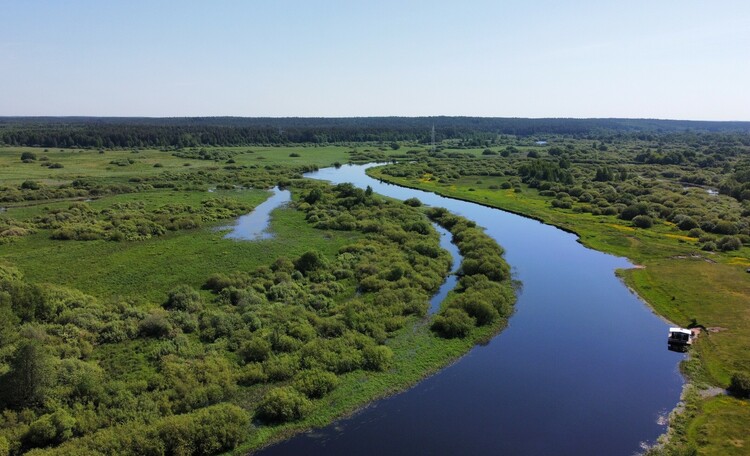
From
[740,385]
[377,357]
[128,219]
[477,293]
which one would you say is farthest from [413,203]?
[740,385]

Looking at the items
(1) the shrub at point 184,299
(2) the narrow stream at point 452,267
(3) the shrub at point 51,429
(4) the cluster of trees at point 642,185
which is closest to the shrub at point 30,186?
(1) the shrub at point 184,299

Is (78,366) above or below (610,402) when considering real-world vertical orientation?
above

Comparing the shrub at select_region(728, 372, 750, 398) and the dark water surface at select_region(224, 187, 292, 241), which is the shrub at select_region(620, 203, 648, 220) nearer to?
the shrub at select_region(728, 372, 750, 398)

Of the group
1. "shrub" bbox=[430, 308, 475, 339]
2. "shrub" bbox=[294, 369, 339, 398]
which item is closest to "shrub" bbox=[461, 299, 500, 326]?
"shrub" bbox=[430, 308, 475, 339]

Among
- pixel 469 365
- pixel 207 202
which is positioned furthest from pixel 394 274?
pixel 207 202

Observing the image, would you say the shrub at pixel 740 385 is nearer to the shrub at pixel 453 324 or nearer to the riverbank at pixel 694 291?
the riverbank at pixel 694 291

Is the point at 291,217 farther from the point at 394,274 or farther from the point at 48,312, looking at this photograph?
the point at 48,312
